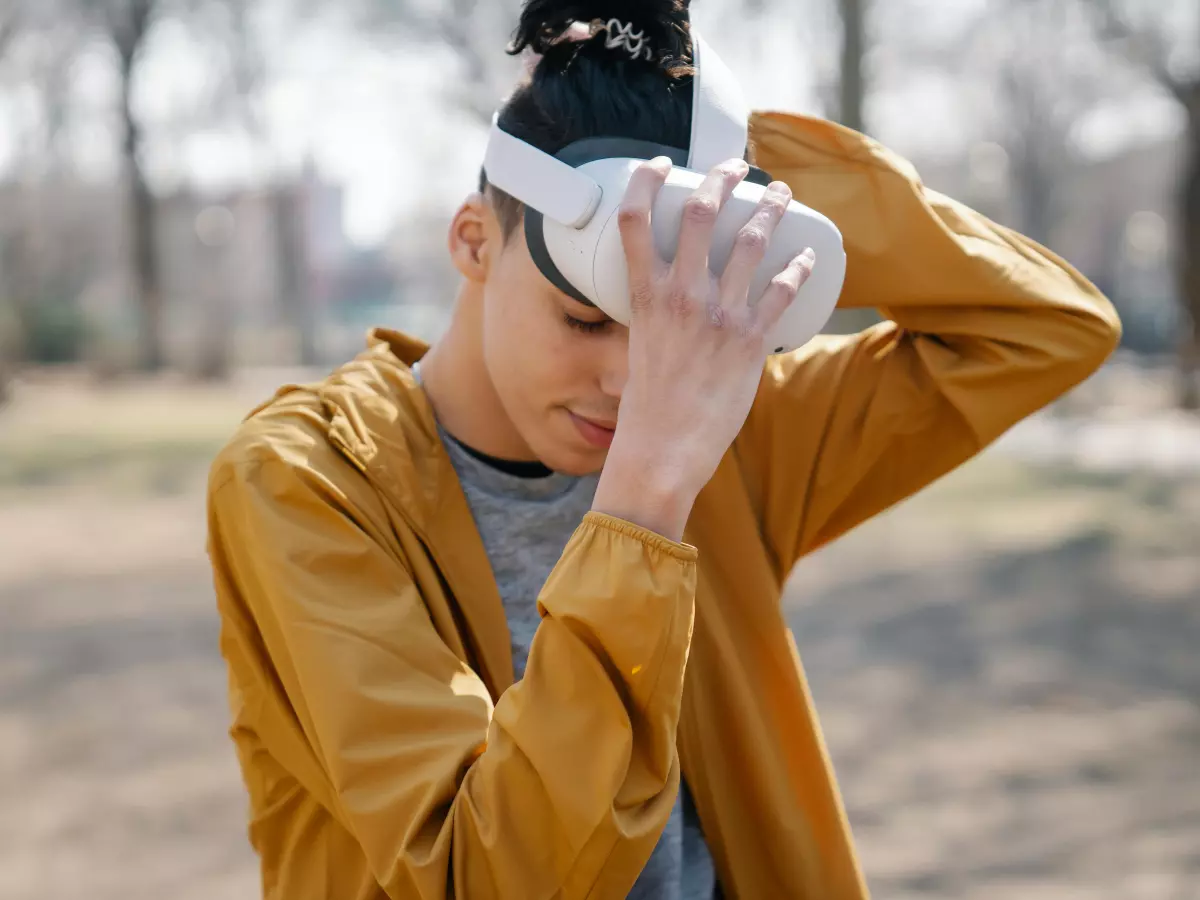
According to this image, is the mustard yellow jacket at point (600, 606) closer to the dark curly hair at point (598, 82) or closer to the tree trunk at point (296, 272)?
the dark curly hair at point (598, 82)

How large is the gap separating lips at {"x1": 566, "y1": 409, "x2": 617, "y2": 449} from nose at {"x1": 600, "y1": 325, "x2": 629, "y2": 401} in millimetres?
57

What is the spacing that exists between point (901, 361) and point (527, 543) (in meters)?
0.71

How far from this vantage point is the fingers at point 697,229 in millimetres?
1438

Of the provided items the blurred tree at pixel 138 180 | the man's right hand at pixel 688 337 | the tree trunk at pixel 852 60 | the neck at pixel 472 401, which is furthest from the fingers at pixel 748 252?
the blurred tree at pixel 138 180

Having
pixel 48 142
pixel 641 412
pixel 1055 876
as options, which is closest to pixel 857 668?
pixel 1055 876

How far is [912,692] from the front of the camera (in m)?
5.68

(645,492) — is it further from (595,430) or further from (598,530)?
(595,430)

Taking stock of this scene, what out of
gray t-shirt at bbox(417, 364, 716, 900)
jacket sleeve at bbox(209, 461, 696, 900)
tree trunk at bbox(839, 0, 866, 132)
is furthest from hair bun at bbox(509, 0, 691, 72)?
Result: tree trunk at bbox(839, 0, 866, 132)

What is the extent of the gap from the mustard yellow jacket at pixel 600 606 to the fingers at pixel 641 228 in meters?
0.29

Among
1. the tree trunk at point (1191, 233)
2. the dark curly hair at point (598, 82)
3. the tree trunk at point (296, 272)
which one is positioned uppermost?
the dark curly hair at point (598, 82)

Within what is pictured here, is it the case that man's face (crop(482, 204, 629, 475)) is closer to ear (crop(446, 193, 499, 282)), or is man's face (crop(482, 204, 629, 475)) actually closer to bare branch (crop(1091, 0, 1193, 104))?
ear (crop(446, 193, 499, 282))

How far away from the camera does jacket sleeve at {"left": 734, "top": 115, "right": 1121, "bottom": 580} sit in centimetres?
202

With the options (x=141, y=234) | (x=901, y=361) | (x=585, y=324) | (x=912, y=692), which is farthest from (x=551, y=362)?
(x=141, y=234)

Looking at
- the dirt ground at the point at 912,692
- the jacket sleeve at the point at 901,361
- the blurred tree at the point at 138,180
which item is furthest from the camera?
the blurred tree at the point at 138,180
